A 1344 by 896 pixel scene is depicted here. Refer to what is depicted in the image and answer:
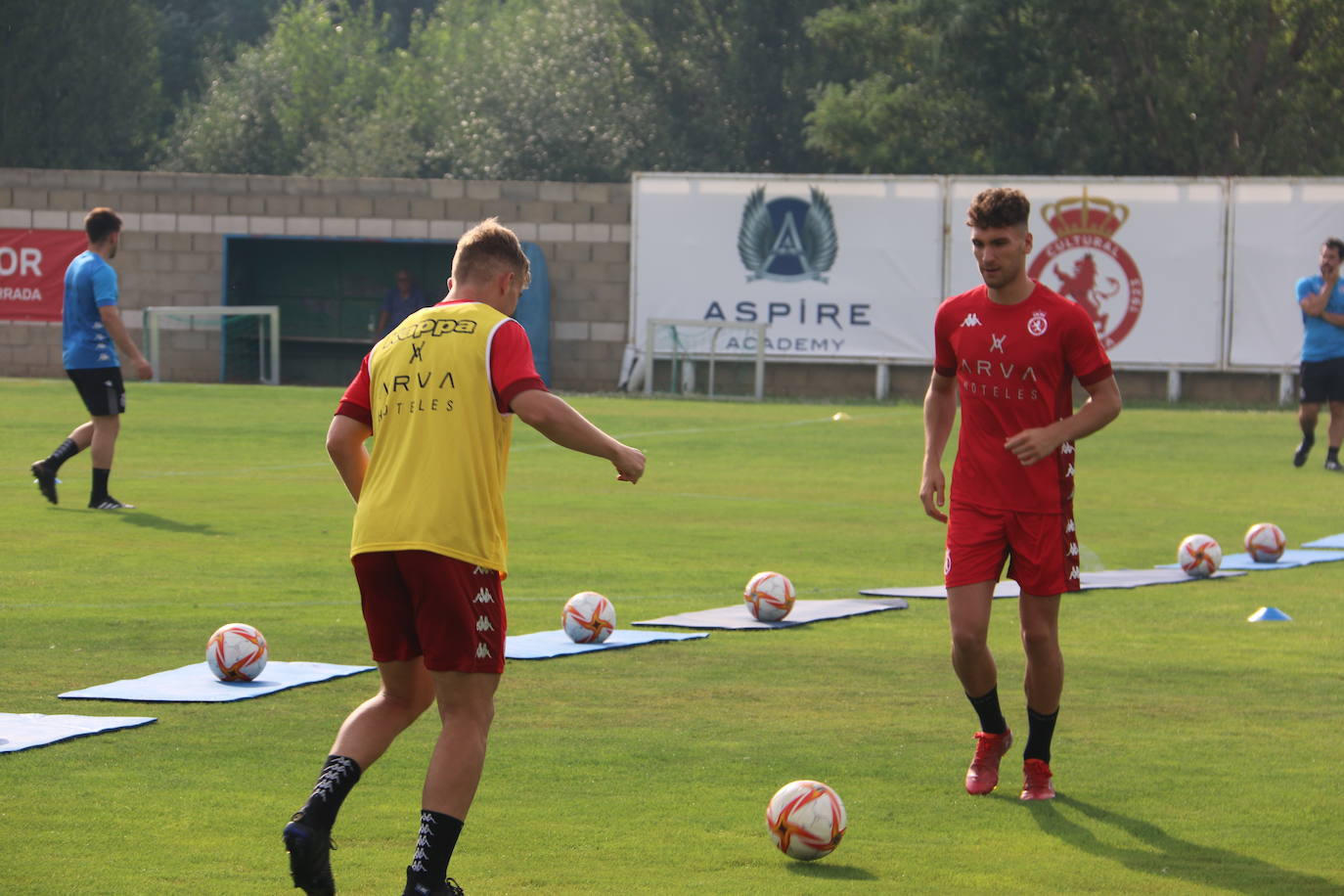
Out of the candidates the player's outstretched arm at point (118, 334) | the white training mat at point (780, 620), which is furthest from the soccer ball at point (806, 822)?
the player's outstretched arm at point (118, 334)

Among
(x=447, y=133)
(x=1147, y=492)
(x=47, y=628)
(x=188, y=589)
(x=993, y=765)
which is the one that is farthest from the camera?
(x=447, y=133)

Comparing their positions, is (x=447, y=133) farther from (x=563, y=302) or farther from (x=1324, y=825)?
(x=1324, y=825)

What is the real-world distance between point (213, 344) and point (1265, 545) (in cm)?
2582

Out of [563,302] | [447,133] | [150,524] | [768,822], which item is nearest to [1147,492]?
[150,524]

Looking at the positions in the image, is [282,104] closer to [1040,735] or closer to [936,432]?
[936,432]

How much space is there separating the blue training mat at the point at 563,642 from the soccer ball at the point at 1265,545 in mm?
5405

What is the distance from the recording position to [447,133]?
6606 cm

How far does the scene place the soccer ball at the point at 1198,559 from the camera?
43.8 ft

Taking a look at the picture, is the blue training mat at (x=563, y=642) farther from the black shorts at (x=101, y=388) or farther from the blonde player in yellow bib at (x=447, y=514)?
the black shorts at (x=101, y=388)

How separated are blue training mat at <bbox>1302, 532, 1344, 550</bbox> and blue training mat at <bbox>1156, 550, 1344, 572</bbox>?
353mm

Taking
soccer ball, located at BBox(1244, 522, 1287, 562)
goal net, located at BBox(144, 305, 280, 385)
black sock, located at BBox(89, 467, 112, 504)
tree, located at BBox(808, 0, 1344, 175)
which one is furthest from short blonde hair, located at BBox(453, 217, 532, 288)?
tree, located at BBox(808, 0, 1344, 175)

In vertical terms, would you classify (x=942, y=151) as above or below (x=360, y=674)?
above

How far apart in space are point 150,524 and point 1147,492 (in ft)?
32.2

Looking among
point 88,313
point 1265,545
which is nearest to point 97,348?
point 88,313
